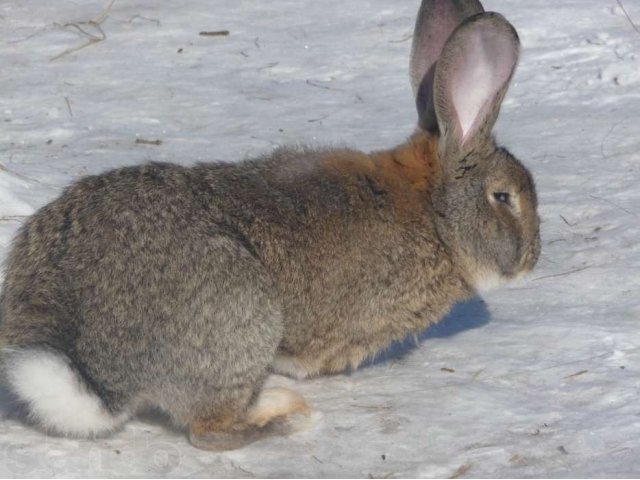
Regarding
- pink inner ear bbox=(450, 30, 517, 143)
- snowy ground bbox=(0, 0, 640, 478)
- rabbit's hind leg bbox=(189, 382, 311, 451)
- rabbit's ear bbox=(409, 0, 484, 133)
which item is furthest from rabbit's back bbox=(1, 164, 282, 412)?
rabbit's ear bbox=(409, 0, 484, 133)

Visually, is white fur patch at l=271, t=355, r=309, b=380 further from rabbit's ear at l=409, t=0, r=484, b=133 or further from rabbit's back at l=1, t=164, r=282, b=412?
rabbit's ear at l=409, t=0, r=484, b=133

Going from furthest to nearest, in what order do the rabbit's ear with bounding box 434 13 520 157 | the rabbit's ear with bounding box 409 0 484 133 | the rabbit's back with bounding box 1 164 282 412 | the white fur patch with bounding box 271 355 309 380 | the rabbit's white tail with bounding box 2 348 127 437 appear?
1. the rabbit's ear with bounding box 409 0 484 133
2. the rabbit's ear with bounding box 434 13 520 157
3. the white fur patch with bounding box 271 355 309 380
4. the rabbit's back with bounding box 1 164 282 412
5. the rabbit's white tail with bounding box 2 348 127 437

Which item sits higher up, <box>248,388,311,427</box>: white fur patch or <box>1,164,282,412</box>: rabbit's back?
<box>1,164,282,412</box>: rabbit's back

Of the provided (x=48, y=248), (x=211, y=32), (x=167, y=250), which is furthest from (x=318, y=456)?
(x=211, y=32)

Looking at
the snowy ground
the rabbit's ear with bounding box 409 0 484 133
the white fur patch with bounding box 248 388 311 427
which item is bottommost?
the snowy ground

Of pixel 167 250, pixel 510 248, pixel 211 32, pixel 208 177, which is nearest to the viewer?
pixel 167 250

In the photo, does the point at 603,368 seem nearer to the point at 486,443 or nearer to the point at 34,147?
the point at 486,443
